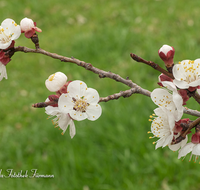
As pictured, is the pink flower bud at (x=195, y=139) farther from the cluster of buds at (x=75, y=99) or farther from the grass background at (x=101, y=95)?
the grass background at (x=101, y=95)

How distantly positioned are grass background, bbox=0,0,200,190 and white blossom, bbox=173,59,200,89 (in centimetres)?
148

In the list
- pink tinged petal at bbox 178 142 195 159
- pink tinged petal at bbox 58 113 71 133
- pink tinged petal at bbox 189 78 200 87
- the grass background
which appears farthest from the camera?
the grass background

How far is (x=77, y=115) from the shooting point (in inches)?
35.8

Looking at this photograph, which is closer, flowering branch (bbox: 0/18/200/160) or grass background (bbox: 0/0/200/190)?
flowering branch (bbox: 0/18/200/160)

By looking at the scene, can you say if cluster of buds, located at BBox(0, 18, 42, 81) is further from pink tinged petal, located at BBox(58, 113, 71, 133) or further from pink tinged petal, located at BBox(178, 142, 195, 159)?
pink tinged petal, located at BBox(178, 142, 195, 159)

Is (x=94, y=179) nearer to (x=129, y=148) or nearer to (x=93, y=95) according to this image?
(x=129, y=148)

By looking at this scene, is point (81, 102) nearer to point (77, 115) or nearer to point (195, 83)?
point (77, 115)

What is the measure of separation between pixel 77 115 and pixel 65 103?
65 mm

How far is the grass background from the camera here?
2.22 m

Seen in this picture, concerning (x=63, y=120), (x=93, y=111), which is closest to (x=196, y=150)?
(x=93, y=111)

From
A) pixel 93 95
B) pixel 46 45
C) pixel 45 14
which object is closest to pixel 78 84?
pixel 93 95

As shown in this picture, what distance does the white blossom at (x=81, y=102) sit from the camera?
89cm

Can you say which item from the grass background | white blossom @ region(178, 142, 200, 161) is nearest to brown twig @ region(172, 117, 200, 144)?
white blossom @ region(178, 142, 200, 161)

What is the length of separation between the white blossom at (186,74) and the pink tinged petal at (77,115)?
1.09 ft
